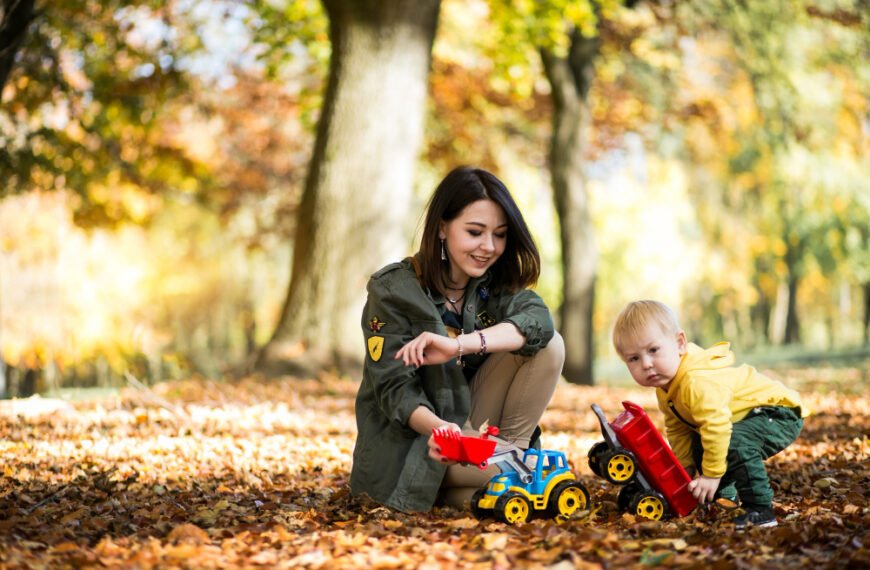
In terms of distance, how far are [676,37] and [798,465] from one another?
1111 centimetres

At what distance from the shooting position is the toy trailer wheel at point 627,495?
3.79m

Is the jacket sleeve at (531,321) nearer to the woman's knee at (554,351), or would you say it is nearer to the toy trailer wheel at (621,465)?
the woman's knee at (554,351)

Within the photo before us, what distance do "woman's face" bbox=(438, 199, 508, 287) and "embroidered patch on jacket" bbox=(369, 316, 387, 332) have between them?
42 centimetres

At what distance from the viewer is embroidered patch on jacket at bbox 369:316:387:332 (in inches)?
155

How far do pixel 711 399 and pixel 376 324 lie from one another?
4.47ft

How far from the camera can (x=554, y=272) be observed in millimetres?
28016

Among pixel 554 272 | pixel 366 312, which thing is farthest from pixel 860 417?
pixel 554 272

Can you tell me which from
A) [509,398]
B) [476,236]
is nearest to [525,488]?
[509,398]

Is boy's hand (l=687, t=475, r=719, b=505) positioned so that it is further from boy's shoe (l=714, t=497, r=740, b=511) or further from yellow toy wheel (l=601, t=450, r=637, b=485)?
yellow toy wheel (l=601, t=450, r=637, b=485)

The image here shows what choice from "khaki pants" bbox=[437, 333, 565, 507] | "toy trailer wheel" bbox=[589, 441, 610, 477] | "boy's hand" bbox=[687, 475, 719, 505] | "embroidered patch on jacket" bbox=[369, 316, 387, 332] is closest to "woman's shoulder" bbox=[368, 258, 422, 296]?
"embroidered patch on jacket" bbox=[369, 316, 387, 332]

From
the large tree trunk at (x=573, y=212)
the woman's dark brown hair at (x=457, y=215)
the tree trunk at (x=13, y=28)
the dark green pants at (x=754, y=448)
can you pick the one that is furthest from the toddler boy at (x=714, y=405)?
the large tree trunk at (x=573, y=212)

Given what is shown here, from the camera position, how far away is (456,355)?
3691 mm

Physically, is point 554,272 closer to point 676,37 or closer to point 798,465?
Result: point 676,37

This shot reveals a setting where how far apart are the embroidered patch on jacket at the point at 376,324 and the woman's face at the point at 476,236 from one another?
418 millimetres
